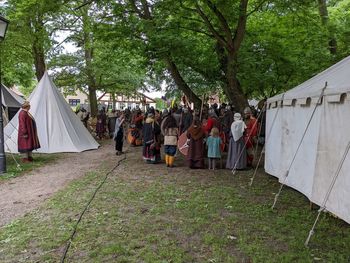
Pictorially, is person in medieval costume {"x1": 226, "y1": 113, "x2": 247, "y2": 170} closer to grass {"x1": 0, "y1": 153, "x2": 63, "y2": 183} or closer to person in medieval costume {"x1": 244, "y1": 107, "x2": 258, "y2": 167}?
person in medieval costume {"x1": 244, "y1": 107, "x2": 258, "y2": 167}

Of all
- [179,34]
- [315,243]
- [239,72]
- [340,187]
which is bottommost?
[315,243]

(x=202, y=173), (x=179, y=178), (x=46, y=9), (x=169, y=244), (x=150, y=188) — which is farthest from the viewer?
(x=46, y=9)

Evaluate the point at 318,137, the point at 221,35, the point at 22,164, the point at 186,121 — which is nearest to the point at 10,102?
the point at 22,164

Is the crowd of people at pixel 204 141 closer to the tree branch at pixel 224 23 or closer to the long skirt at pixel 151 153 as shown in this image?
the long skirt at pixel 151 153

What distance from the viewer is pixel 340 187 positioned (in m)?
5.48

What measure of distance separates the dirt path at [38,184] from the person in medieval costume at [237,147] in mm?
3823

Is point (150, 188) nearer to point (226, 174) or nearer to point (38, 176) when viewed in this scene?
point (226, 174)

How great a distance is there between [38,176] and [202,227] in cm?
568

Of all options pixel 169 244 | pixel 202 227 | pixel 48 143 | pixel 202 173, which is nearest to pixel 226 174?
pixel 202 173

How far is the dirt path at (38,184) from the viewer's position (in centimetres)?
696

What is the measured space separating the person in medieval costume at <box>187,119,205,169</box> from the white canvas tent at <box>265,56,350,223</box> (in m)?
2.42

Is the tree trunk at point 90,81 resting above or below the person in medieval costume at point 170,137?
above

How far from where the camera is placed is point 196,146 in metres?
11.1

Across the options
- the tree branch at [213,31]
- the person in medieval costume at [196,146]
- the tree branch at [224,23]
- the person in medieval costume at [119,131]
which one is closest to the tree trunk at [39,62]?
the person in medieval costume at [119,131]
